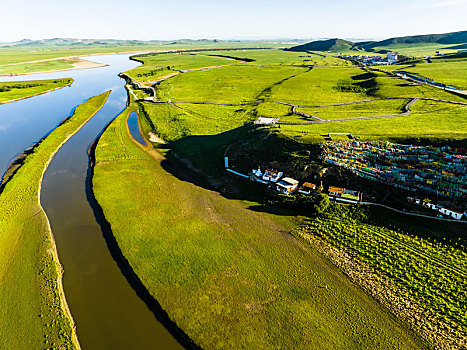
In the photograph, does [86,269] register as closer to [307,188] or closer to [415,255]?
[307,188]

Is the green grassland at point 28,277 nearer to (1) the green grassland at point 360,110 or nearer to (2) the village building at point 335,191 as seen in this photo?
(2) the village building at point 335,191

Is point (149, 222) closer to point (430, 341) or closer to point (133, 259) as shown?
point (133, 259)

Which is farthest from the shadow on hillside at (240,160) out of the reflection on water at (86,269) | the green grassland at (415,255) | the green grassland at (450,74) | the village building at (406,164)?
the green grassland at (450,74)

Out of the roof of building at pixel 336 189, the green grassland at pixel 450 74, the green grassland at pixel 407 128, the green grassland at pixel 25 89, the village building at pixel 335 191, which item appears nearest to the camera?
the village building at pixel 335 191

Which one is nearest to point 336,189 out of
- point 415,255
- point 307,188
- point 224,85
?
point 307,188

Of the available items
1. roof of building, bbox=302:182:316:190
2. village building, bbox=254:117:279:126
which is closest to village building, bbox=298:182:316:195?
roof of building, bbox=302:182:316:190
